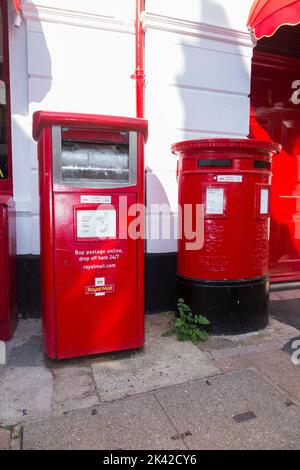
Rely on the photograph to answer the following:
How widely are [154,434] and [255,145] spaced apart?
2355 mm

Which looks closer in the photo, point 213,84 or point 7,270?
A: point 7,270

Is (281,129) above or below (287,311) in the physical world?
above

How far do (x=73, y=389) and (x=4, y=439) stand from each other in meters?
0.55

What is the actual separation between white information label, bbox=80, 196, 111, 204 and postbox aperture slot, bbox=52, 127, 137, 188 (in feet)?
0.27

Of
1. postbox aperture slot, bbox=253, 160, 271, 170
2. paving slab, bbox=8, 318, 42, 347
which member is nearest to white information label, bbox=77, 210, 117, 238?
paving slab, bbox=8, 318, 42, 347

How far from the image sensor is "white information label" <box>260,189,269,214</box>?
3201 millimetres

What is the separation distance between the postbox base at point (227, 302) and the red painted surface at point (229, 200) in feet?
0.23

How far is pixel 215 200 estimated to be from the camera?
3.09 m

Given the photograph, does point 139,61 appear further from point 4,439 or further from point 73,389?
point 4,439

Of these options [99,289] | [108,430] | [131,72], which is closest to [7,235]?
[99,289]

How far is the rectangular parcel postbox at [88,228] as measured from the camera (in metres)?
2.49

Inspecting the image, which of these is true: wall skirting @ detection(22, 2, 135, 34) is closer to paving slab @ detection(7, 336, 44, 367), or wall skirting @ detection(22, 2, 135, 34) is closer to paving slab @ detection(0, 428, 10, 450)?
paving slab @ detection(7, 336, 44, 367)

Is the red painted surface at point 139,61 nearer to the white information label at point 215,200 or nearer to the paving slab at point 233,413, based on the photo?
the white information label at point 215,200

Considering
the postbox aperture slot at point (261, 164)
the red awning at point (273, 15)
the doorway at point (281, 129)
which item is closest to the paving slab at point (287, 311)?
the doorway at point (281, 129)
